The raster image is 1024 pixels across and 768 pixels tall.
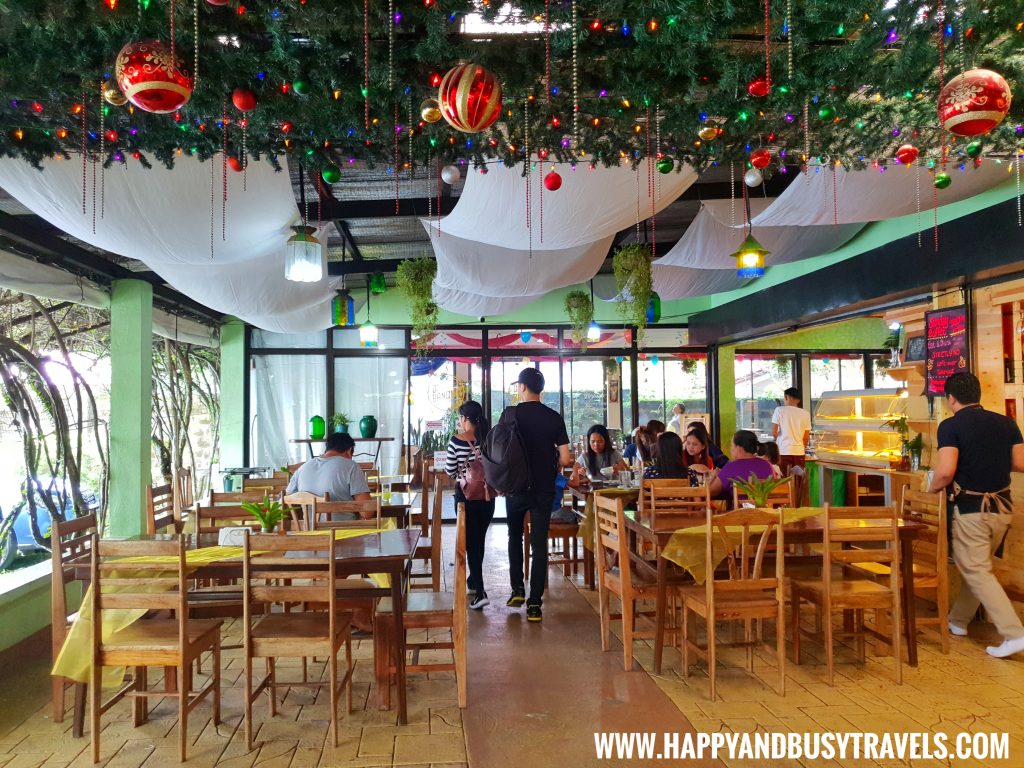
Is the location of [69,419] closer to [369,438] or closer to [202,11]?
[369,438]

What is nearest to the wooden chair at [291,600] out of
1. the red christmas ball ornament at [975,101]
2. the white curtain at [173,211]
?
the white curtain at [173,211]

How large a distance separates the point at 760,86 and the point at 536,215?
219 cm

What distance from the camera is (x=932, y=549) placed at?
4910 mm

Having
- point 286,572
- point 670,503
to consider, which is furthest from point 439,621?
point 670,503

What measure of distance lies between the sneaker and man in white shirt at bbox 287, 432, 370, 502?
4.33 metres

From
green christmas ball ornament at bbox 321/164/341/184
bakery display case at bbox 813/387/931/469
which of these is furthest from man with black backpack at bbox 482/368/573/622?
bakery display case at bbox 813/387/931/469

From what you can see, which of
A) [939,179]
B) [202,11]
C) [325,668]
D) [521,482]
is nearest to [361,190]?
[521,482]

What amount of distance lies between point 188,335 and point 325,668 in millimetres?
6845

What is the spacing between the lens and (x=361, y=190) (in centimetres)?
704

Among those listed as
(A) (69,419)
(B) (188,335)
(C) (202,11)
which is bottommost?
(A) (69,419)

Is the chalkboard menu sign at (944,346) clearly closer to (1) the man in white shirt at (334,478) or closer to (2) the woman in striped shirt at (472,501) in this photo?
(2) the woman in striped shirt at (472,501)

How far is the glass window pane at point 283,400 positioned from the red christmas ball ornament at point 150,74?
9.01 m

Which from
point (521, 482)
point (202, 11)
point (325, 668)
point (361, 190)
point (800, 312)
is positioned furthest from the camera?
point (800, 312)

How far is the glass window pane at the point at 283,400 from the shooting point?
11477 mm
